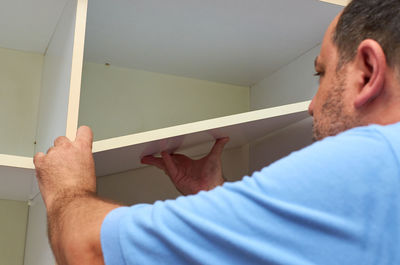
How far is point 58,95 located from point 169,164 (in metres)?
0.28

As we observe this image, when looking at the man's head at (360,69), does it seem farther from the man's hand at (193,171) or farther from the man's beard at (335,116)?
the man's hand at (193,171)

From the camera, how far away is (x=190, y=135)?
879 millimetres

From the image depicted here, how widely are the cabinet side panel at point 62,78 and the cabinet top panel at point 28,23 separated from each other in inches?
0.8

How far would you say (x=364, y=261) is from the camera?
0.44 meters

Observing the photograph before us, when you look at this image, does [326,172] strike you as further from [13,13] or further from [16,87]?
[16,87]

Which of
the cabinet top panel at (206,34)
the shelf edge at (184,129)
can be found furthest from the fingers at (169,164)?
the cabinet top panel at (206,34)

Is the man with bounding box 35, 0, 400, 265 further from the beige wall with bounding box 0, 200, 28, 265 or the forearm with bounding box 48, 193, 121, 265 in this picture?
the beige wall with bounding box 0, 200, 28, 265

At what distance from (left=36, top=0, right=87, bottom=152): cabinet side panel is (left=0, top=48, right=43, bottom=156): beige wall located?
1.8 inches

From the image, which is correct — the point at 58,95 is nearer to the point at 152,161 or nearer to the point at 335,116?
the point at 152,161

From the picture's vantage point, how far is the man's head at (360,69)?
551 mm

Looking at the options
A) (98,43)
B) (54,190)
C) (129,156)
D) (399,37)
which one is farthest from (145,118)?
(399,37)

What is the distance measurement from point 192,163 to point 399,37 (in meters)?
0.63

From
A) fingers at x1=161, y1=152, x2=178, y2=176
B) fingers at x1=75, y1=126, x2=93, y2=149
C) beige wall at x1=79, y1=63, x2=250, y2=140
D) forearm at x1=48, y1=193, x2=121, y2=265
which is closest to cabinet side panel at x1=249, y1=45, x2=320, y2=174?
beige wall at x1=79, y1=63, x2=250, y2=140

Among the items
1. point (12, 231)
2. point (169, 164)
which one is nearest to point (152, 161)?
point (169, 164)
